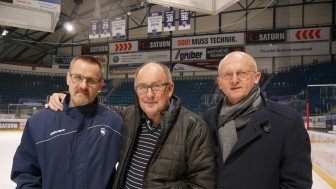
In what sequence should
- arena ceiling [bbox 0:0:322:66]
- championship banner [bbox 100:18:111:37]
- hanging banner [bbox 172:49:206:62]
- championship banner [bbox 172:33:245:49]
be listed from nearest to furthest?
championship banner [bbox 100:18:111:37] < championship banner [bbox 172:33:245:49] < arena ceiling [bbox 0:0:322:66] < hanging banner [bbox 172:49:206:62]

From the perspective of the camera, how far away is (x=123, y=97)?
20.3 meters

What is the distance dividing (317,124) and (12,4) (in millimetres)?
7579

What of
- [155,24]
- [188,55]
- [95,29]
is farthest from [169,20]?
[188,55]

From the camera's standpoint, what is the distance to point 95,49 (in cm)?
2247

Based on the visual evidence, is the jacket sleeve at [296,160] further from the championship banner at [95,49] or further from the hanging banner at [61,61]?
the hanging banner at [61,61]

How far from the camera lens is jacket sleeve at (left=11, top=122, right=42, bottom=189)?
1784 mm

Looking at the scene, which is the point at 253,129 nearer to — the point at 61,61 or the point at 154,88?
the point at 154,88

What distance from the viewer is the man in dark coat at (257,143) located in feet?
5.40

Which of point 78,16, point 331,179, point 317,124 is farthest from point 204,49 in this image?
point 331,179

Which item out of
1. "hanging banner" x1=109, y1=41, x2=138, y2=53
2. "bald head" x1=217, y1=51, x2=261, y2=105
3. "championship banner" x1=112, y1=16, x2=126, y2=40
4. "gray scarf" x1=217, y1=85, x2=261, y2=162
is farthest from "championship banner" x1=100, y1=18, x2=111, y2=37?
"gray scarf" x1=217, y1=85, x2=261, y2=162

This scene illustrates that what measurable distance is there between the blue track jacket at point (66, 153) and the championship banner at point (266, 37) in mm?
17133

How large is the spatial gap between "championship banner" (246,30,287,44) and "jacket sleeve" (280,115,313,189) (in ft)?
55.6

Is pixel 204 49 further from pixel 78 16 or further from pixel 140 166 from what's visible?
pixel 140 166

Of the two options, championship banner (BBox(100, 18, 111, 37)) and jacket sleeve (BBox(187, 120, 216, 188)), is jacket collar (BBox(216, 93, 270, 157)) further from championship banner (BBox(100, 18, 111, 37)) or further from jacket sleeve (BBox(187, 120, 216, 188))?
championship banner (BBox(100, 18, 111, 37))
